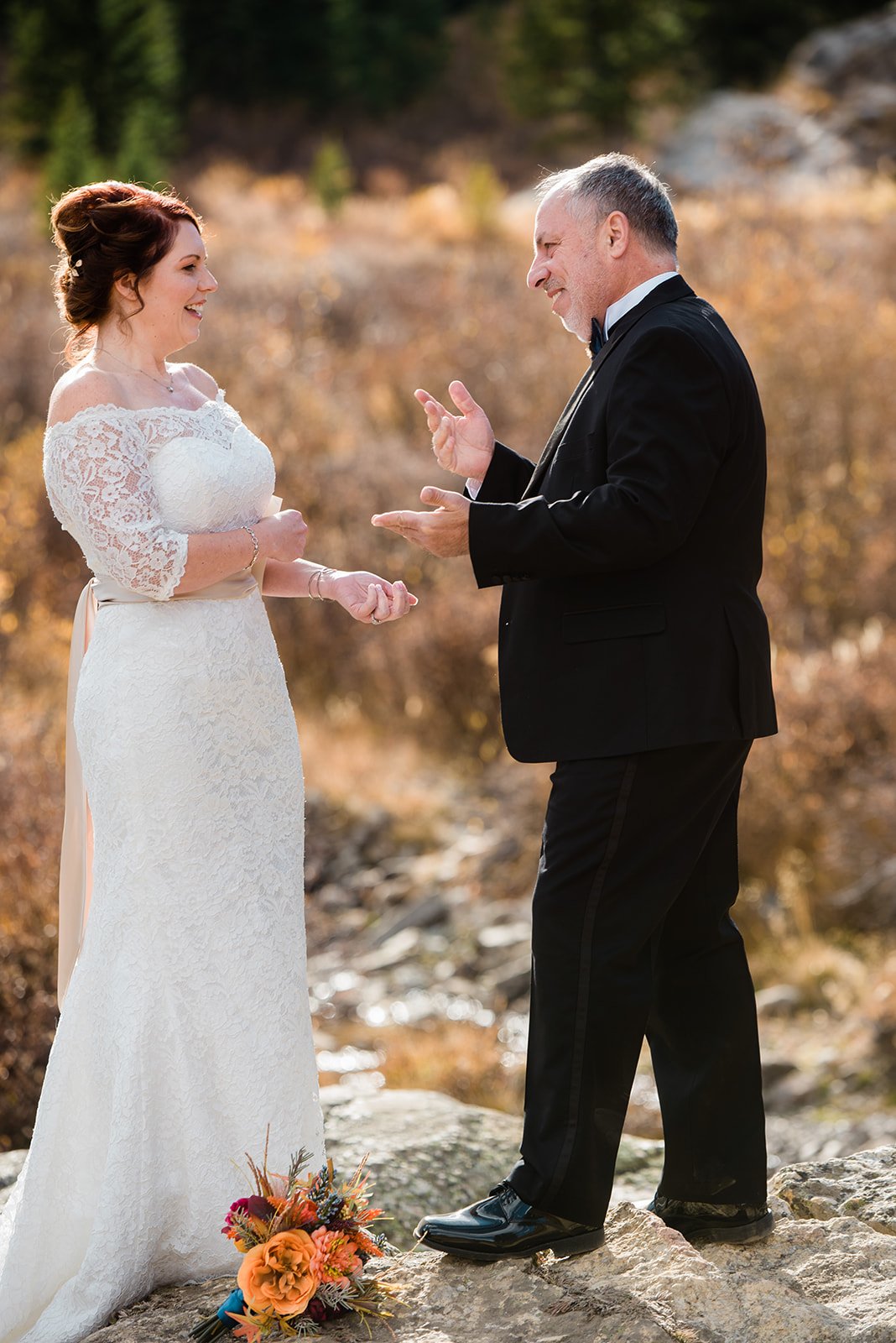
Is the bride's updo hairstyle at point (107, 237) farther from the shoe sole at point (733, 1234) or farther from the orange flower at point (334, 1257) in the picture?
the shoe sole at point (733, 1234)

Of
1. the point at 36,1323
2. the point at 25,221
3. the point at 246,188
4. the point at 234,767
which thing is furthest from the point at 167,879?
the point at 246,188

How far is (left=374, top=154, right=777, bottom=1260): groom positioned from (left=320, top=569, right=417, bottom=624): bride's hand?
0.90 ft

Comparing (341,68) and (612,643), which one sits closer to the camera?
(612,643)

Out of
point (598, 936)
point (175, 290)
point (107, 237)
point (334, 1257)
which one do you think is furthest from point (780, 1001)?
point (107, 237)

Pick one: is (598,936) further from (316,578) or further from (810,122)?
(810,122)

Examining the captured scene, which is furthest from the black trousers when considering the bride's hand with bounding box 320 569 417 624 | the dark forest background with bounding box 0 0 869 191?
the dark forest background with bounding box 0 0 869 191

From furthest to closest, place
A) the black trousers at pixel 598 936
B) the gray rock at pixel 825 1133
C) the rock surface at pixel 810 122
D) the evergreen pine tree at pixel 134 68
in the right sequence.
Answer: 1. the evergreen pine tree at pixel 134 68
2. the rock surface at pixel 810 122
3. the gray rock at pixel 825 1133
4. the black trousers at pixel 598 936

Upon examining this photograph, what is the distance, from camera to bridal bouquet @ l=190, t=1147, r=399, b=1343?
8.42ft

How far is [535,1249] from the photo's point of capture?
2742mm

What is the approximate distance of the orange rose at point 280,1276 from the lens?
2557 mm

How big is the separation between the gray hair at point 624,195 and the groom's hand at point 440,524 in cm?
59

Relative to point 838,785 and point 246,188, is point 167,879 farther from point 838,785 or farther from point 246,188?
point 246,188

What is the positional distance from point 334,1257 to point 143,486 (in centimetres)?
153

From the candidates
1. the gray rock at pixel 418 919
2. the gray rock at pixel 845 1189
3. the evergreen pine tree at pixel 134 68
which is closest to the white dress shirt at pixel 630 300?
the gray rock at pixel 845 1189
